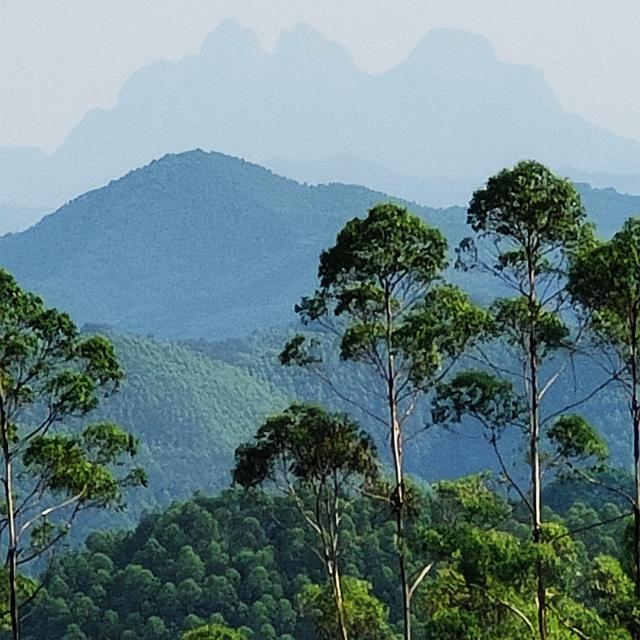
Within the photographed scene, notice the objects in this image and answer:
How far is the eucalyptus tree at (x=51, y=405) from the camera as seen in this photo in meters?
12.1

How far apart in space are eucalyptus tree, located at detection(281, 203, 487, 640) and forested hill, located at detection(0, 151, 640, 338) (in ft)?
506

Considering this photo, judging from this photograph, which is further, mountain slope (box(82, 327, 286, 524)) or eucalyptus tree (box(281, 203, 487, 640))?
mountain slope (box(82, 327, 286, 524))

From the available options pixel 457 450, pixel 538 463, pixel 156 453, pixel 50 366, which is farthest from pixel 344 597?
pixel 457 450

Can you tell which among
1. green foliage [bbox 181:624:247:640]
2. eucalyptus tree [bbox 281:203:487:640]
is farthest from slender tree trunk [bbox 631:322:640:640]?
green foliage [bbox 181:624:247:640]

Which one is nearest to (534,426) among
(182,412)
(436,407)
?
(436,407)

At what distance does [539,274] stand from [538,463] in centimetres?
180

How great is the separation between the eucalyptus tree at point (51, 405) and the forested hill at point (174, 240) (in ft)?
504

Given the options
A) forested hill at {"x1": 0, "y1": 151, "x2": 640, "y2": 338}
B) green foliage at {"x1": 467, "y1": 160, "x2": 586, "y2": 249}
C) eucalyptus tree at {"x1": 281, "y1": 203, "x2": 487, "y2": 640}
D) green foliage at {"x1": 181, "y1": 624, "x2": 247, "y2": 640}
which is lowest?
green foliage at {"x1": 181, "y1": 624, "x2": 247, "y2": 640}

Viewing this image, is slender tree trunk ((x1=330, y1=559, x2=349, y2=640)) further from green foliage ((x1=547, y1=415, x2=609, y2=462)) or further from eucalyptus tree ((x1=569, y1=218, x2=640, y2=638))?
eucalyptus tree ((x1=569, y1=218, x2=640, y2=638))

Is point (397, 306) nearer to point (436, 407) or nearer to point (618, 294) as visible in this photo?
point (436, 407)

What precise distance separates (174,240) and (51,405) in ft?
560

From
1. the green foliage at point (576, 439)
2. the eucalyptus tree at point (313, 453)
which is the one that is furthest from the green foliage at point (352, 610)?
the green foliage at point (576, 439)

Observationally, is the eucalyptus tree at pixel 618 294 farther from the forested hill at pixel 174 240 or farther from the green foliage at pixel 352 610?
the forested hill at pixel 174 240

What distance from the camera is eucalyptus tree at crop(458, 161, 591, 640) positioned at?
11.5 meters
